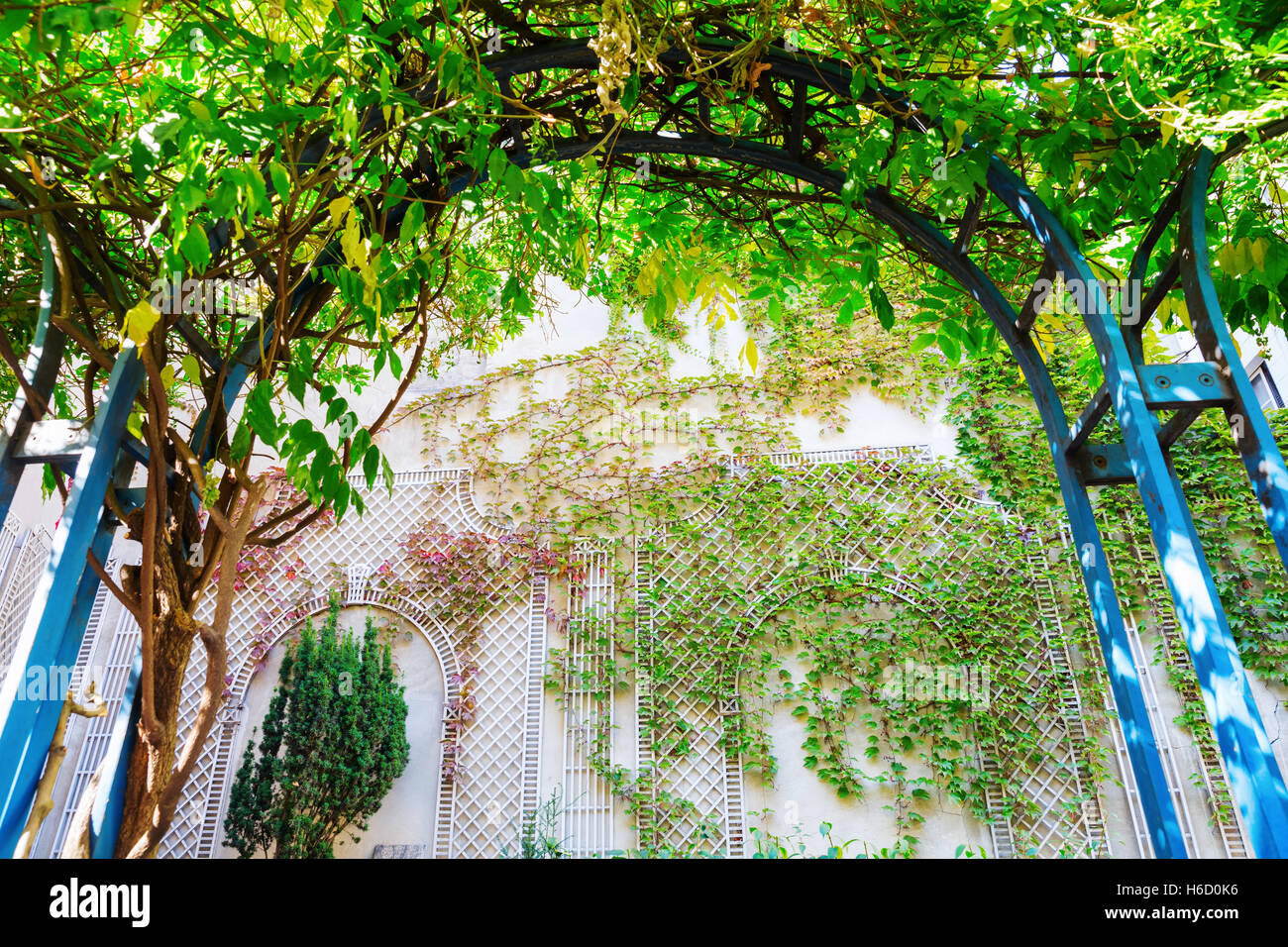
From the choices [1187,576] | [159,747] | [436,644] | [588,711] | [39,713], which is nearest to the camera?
[1187,576]

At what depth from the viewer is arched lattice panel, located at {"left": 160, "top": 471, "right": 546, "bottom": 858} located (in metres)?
4.55

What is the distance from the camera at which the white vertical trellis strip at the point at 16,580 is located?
447cm

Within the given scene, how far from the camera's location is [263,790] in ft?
14.0

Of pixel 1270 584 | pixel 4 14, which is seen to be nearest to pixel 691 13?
pixel 4 14

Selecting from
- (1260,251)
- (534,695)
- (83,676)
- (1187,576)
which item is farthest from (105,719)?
(1260,251)

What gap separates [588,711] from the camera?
472 centimetres

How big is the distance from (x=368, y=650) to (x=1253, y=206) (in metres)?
4.49

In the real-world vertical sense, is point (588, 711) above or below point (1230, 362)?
above

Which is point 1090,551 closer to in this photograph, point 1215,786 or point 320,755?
point 1215,786

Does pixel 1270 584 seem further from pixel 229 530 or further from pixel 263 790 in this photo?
pixel 263 790

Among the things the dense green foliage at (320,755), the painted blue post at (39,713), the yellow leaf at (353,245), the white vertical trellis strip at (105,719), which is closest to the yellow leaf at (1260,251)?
the yellow leaf at (353,245)

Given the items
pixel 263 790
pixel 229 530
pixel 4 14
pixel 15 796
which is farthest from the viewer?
pixel 263 790

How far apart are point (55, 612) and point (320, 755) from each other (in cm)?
347

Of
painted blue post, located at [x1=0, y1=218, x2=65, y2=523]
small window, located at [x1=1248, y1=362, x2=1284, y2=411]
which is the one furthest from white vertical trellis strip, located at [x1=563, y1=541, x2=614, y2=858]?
small window, located at [x1=1248, y1=362, x2=1284, y2=411]
